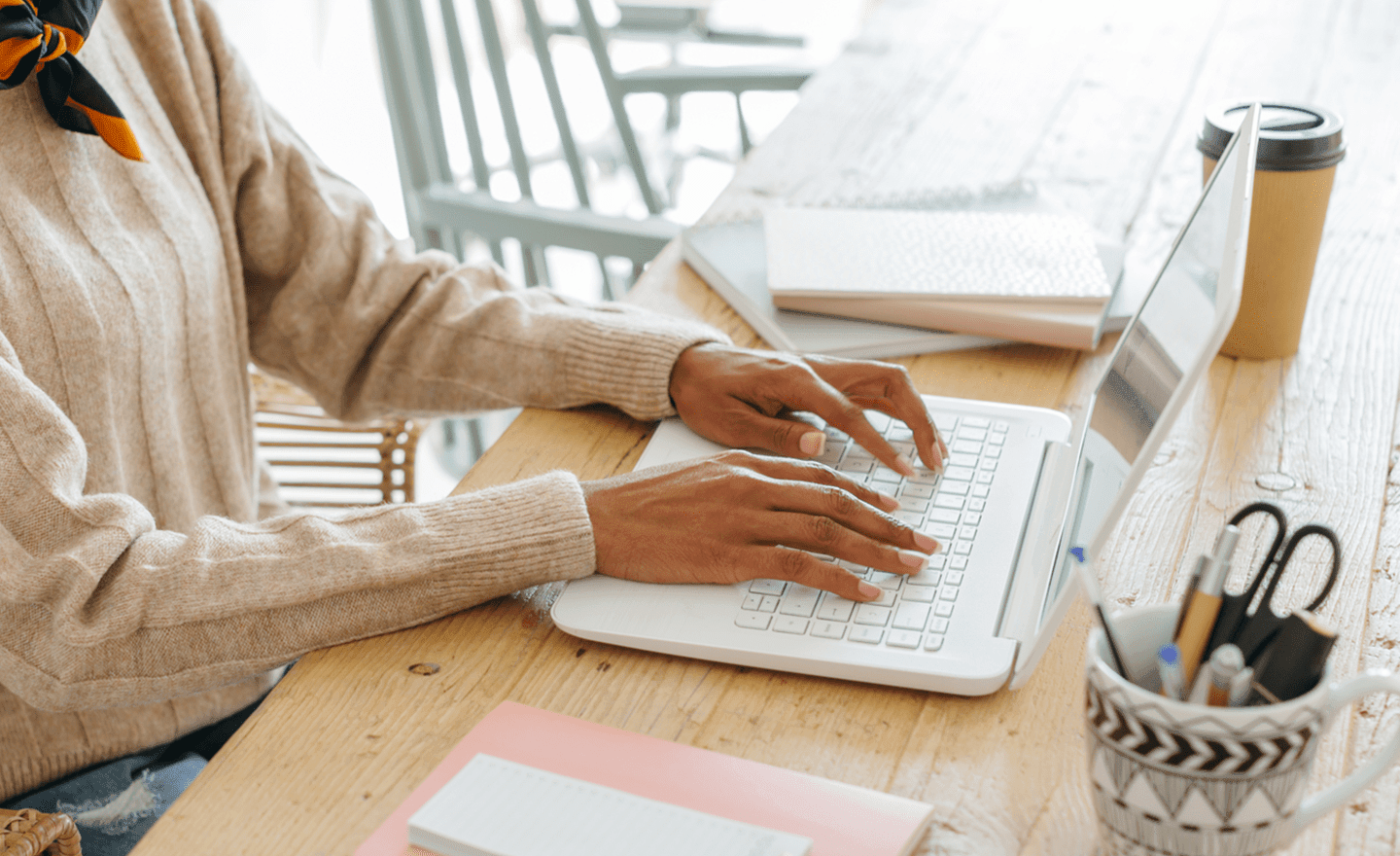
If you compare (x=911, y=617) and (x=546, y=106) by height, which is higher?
(x=911, y=617)

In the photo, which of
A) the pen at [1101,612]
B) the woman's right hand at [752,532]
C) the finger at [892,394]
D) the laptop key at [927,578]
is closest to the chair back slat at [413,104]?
the finger at [892,394]

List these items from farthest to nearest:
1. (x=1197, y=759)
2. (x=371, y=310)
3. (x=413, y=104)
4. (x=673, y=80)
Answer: (x=673, y=80) < (x=413, y=104) < (x=371, y=310) < (x=1197, y=759)

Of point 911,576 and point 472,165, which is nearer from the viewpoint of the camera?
point 911,576

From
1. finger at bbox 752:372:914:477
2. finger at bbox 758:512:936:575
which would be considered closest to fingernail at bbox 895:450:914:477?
finger at bbox 752:372:914:477

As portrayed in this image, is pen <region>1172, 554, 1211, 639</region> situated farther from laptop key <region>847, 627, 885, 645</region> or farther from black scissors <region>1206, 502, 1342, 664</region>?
laptop key <region>847, 627, 885, 645</region>

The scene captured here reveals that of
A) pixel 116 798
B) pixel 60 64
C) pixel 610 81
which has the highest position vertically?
pixel 60 64

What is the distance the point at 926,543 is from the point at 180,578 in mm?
430

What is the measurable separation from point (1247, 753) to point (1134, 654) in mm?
65

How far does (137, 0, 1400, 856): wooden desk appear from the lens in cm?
57

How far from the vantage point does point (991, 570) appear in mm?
695

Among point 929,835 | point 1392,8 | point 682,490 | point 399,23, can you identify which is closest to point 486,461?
point 682,490

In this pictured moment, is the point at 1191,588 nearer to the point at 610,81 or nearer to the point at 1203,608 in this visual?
Answer: the point at 1203,608

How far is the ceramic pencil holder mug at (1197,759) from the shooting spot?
1.42 ft

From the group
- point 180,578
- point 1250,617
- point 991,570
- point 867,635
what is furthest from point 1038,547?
point 180,578
